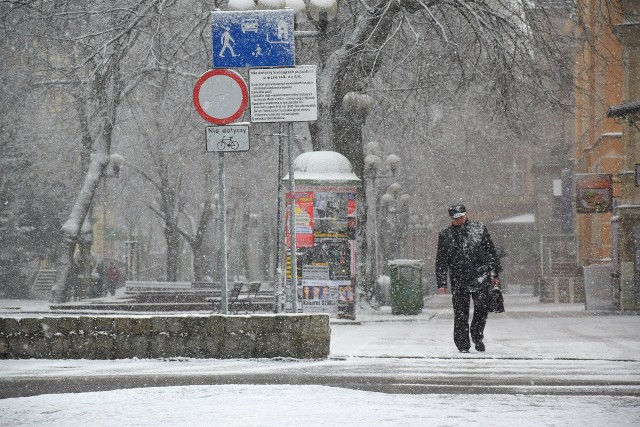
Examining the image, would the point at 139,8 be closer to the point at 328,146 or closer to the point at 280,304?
the point at 328,146

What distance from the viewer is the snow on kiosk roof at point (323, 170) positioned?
62.3 feet

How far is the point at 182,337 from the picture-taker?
40.5 feet

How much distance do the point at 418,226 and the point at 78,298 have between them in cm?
2734

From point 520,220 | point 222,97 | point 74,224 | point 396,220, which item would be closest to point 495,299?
point 222,97

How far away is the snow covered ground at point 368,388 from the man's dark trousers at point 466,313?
33 centimetres

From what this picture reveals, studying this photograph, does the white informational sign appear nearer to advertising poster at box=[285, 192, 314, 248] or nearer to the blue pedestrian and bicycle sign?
the blue pedestrian and bicycle sign

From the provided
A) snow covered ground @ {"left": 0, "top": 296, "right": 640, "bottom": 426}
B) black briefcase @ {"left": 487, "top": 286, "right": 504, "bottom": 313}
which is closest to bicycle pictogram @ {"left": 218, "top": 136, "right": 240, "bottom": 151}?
snow covered ground @ {"left": 0, "top": 296, "right": 640, "bottom": 426}

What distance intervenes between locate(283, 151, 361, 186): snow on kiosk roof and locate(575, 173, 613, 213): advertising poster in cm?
927

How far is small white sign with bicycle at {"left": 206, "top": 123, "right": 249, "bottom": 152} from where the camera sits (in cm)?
1277

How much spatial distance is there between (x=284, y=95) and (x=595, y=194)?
1485 centimetres

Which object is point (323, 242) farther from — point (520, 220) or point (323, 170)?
point (520, 220)

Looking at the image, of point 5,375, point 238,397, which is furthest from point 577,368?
point 5,375

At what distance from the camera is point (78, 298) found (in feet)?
125

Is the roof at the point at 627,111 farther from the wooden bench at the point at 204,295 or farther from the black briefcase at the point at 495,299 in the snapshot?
the black briefcase at the point at 495,299
